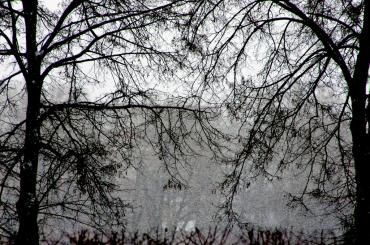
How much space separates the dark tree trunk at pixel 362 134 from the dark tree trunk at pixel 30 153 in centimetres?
480

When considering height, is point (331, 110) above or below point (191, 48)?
below

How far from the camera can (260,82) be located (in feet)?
28.6

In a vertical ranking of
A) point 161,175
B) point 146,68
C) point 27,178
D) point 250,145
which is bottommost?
point 27,178

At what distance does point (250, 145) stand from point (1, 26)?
4.94m

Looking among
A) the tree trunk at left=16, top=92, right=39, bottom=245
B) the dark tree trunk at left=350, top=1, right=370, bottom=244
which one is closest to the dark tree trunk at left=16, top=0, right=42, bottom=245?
the tree trunk at left=16, top=92, right=39, bottom=245

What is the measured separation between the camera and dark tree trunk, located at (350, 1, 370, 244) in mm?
6066

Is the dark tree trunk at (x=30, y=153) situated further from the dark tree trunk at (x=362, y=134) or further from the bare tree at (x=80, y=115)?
the dark tree trunk at (x=362, y=134)

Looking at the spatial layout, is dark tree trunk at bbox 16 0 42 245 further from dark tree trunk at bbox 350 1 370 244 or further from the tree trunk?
dark tree trunk at bbox 350 1 370 244

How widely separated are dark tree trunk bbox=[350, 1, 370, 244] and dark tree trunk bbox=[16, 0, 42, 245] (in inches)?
189

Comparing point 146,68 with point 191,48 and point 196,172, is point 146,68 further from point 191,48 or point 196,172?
point 196,172

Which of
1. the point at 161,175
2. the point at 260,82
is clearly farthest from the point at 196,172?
the point at 260,82

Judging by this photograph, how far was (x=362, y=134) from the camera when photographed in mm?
6426

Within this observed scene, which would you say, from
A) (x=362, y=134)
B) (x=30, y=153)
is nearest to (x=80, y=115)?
(x=30, y=153)

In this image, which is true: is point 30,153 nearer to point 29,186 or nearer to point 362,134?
point 29,186
